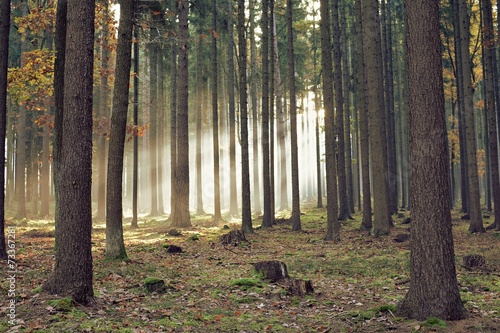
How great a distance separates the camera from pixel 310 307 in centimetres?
837

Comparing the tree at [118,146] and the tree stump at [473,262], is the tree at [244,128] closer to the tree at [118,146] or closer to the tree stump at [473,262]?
the tree at [118,146]

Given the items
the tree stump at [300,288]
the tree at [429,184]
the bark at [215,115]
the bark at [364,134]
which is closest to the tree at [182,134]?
the bark at [215,115]

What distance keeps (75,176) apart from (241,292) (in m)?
4.13

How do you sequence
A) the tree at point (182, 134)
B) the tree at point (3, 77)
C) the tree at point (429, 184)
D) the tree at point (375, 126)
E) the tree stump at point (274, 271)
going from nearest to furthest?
the tree at point (429, 184) → the tree stump at point (274, 271) → the tree at point (3, 77) → the tree at point (375, 126) → the tree at point (182, 134)

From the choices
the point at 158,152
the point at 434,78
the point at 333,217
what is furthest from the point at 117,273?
the point at 158,152

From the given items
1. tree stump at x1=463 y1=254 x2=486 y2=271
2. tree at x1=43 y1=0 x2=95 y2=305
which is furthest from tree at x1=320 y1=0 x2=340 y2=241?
tree at x1=43 y1=0 x2=95 y2=305

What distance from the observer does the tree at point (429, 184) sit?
670 centimetres

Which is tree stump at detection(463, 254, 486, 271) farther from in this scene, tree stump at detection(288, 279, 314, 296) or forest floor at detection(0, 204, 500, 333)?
tree stump at detection(288, 279, 314, 296)

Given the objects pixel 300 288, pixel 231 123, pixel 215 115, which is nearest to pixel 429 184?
pixel 300 288

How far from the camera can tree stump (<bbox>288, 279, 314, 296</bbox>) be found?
30.0 feet

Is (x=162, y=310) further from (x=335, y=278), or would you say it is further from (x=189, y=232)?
(x=189, y=232)

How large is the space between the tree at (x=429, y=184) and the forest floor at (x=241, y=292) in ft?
1.40

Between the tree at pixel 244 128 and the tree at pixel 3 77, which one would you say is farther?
the tree at pixel 244 128

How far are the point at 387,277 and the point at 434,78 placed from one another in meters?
5.59
